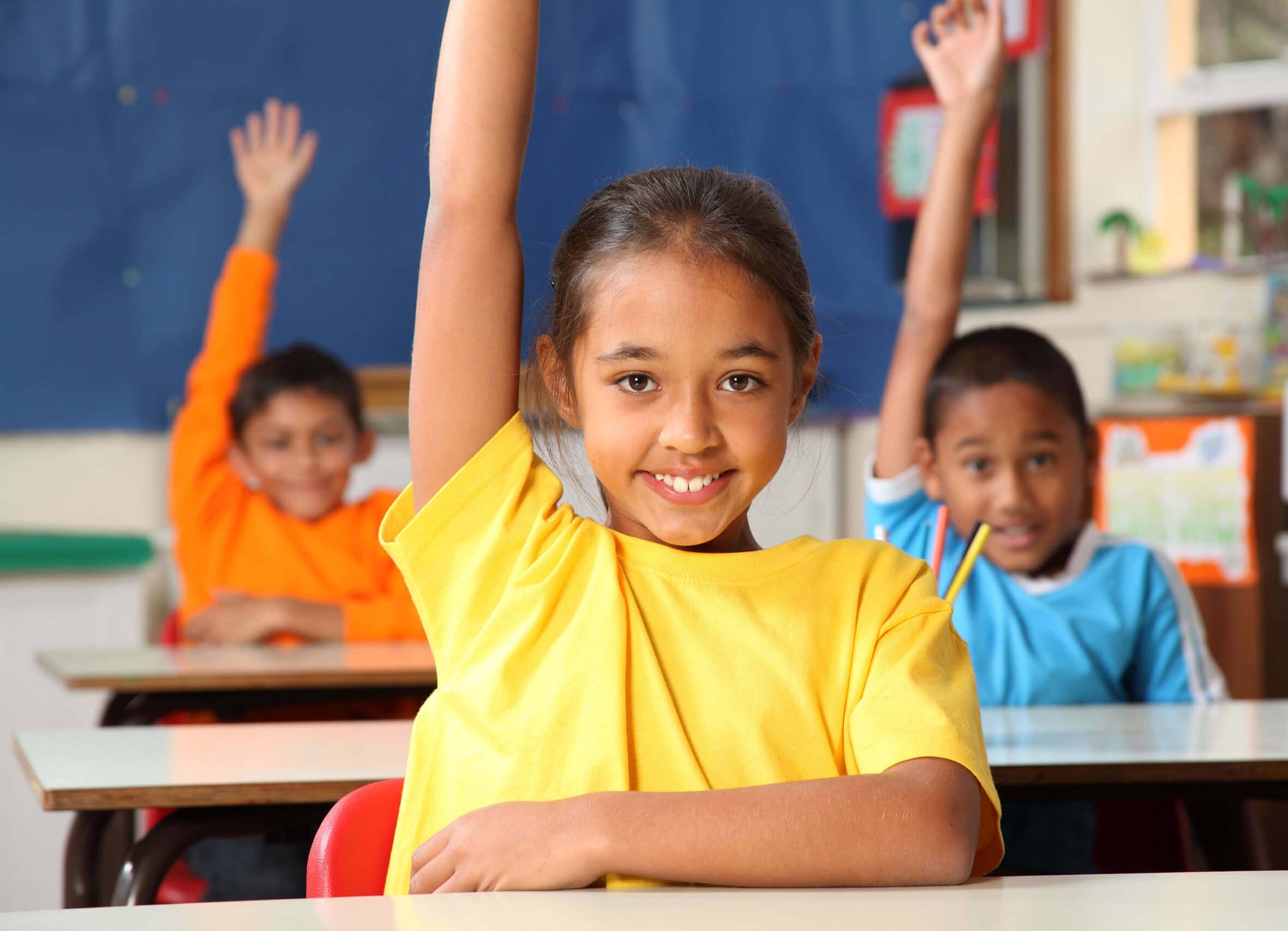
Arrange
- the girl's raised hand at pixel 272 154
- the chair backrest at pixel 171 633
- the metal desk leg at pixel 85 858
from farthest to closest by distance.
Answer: the girl's raised hand at pixel 272 154
the chair backrest at pixel 171 633
the metal desk leg at pixel 85 858

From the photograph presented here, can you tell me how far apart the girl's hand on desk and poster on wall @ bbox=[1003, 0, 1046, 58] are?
3422 millimetres

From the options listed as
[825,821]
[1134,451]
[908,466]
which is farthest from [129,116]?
[825,821]

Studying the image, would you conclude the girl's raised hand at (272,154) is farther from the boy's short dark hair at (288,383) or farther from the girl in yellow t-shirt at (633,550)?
the girl in yellow t-shirt at (633,550)

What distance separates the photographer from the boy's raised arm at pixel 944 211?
68.0 inches

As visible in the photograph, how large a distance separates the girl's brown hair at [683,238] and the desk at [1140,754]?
48 centimetres

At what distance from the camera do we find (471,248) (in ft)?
3.21

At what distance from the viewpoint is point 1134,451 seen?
11.1ft

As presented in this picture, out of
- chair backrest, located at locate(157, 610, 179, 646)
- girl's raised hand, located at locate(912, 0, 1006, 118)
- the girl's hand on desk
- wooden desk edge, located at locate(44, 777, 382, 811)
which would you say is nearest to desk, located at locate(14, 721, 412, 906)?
wooden desk edge, located at locate(44, 777, 382, 811)

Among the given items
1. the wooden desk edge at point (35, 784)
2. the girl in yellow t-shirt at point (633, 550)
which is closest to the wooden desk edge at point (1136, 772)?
the girl in yellow t-shirt at point (633, 550)

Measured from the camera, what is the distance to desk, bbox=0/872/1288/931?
0.67m

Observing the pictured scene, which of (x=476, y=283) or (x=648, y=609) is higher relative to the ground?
(x=476, y=283)

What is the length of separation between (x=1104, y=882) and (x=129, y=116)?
10.5 feet

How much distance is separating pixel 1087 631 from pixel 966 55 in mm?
787

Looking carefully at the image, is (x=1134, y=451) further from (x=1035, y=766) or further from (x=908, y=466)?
(x=1035, y=766)
